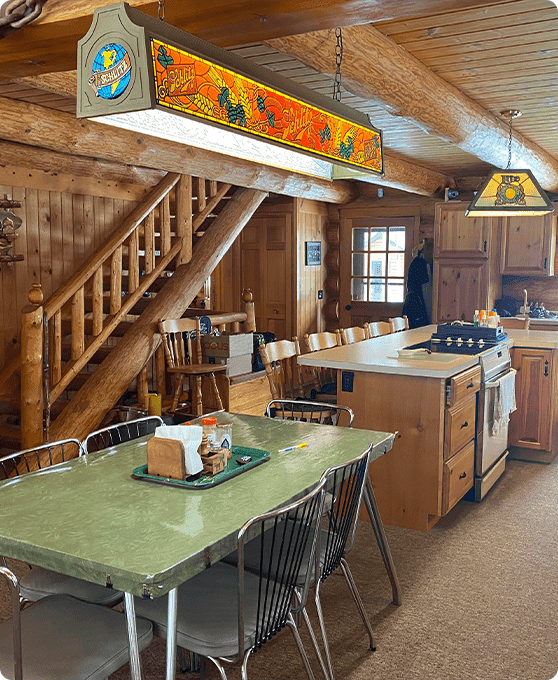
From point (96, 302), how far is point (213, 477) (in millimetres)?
3349

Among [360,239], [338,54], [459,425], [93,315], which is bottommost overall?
[459,425]

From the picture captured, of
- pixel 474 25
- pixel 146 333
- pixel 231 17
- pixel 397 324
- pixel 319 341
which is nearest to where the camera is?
pixel 231 17

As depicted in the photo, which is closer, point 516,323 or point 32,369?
Answer: point 32,369

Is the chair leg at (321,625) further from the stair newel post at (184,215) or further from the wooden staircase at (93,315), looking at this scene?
the stair newel post at (184,215)

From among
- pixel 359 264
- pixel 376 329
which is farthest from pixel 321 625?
pixel 359 264

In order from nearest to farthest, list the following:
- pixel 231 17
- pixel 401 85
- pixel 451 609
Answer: pixel 231 17 < pixel 451 609 < pixel 401 85

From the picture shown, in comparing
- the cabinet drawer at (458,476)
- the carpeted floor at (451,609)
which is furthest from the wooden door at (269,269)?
the carpeted floor at (451,609)

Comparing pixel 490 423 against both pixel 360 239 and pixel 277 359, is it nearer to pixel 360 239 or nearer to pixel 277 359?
pixel 277 359

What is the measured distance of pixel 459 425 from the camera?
4.38 meters

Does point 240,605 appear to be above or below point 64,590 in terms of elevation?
above

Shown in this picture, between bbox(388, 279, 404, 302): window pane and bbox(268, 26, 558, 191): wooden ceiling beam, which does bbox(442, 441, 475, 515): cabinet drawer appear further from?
bbox(388, 279, 404, 302): window pane

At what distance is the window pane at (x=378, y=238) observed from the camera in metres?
9.55

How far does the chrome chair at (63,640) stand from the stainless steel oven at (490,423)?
10.2ft

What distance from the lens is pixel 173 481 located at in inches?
101
